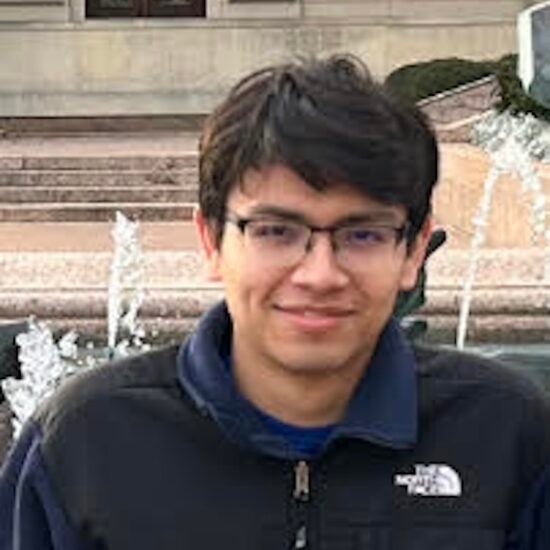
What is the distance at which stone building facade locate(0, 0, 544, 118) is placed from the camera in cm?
2414

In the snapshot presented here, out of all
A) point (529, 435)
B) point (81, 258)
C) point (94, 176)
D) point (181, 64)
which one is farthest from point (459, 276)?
point (181, 64)

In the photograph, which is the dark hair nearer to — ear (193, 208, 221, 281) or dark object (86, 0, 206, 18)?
ear (193, 208, 221, 281)

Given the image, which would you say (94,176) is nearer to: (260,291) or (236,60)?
(236,60)

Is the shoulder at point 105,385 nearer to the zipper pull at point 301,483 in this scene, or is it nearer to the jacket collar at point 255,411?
the jacket collar at point 255,411

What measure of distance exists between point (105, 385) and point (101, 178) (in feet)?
47.2

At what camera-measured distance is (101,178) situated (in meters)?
16.2

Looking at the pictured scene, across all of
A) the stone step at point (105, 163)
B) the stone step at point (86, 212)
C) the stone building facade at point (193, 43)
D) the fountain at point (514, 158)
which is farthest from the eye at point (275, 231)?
the stone building facade at point (193, 43)

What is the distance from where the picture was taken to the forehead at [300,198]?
1763 millimetres

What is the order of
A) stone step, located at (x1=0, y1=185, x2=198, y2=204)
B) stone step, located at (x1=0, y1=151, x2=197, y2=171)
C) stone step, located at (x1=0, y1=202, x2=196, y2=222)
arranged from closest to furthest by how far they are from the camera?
1. stone step, located at (x1=0, y1=202, x2=196, y2=222)
2. stone step, located at (x1=0, y1=185, x2=198, y2=204)
3. stone step, located at (x1=0, y1=151, x2=197, y2=171)

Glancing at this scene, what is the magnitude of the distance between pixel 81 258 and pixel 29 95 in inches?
644

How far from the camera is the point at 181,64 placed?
24.2 m

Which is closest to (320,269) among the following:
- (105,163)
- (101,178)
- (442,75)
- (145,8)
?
(101,178)

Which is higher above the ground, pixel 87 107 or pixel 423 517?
pixel 423 517

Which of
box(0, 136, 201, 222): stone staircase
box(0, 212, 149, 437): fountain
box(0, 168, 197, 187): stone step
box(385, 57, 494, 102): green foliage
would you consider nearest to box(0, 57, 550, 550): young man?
box(0, 212, 149, 437): fountain
